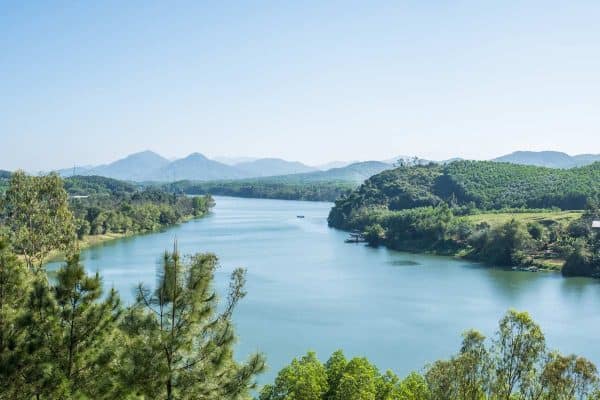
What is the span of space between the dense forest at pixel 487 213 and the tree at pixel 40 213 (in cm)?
2398

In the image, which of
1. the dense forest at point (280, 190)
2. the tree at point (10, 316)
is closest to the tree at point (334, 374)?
the tree at point (10, 316)

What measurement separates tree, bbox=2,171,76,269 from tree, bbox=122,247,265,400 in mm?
7637

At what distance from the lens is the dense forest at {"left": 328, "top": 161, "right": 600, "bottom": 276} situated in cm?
3145

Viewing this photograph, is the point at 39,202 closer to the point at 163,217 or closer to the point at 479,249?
the point at 479,249

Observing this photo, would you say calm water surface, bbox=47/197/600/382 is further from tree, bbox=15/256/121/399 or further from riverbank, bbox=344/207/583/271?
tree, bbox=15/256/121/399

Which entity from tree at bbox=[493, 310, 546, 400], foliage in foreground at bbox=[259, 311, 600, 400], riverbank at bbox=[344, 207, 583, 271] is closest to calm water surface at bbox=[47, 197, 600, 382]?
riverbank at bbox=[344, 207, 583, 271]

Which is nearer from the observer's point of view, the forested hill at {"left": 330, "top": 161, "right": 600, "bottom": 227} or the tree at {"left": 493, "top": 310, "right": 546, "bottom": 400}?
the tree at {"left": 493, "top": 310, "right": 546, "bottom": 400}

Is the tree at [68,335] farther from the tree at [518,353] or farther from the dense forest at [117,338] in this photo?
the tree at [518,353]

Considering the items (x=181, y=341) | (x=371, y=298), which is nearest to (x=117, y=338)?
(x=181, y=341)

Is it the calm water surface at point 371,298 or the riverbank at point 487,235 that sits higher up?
the riverbank at point 487,235

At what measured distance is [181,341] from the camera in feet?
15.5

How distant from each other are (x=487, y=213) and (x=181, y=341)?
1627 inches

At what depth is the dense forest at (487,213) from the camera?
Answer: 3145 cm

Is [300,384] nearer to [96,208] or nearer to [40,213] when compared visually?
[40,213]
